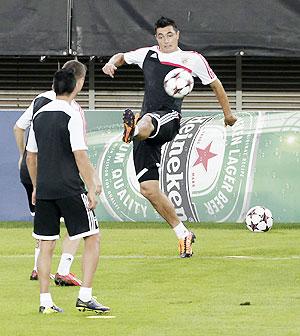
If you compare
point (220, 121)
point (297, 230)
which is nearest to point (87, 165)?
point (297, 230)

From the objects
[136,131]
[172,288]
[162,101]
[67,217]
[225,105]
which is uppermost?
[162,101]

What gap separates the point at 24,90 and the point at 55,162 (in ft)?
53.9

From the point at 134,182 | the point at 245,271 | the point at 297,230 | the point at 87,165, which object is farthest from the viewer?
the point at 134,182

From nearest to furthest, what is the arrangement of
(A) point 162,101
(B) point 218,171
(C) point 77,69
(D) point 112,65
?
(C) point 77,69
(D) point 112,65
(A) point 162,101
(B) point 218,171

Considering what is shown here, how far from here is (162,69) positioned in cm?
1567

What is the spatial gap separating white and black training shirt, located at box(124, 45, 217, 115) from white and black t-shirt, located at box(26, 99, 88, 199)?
200 inches

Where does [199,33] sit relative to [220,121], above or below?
above

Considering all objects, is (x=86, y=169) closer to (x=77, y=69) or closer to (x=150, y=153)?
(x=77, y=69)

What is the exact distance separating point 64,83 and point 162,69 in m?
5.17

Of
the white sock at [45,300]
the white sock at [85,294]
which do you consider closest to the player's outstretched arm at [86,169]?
the white sock at [85,294]

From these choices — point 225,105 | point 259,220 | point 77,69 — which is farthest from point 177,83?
point 259,220

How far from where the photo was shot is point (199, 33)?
82.4 feet

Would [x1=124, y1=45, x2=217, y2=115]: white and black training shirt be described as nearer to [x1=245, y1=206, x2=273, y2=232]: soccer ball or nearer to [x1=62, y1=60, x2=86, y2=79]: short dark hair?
[x1=245, y1=206, x2=273, y2=232]: soccer ball

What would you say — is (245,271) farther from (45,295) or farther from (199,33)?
(199,33)
